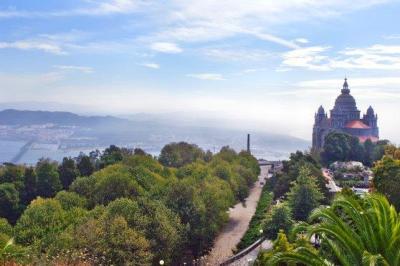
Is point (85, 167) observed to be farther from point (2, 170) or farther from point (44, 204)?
point (44, 204)

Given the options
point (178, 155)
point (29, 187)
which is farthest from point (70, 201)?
point (178, 155)

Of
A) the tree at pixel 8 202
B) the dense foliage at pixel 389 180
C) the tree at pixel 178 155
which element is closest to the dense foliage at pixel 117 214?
the tree at pixel 8 202

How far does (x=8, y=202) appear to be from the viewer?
40.0 meters

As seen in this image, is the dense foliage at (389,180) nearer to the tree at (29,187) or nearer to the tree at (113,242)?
the tree at (113,242)

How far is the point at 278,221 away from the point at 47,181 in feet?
82.5

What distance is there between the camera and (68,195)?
31156mm

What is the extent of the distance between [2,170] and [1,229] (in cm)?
2381

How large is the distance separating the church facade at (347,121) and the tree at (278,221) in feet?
221

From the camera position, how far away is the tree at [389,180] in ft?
93.2

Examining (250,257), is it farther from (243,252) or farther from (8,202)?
(8,202)

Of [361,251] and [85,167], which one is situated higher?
[361,251]

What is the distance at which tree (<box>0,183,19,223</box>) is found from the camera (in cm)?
3978

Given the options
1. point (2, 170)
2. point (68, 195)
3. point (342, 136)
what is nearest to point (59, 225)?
point (68, 195)

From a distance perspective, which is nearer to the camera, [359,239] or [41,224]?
[359,239]
